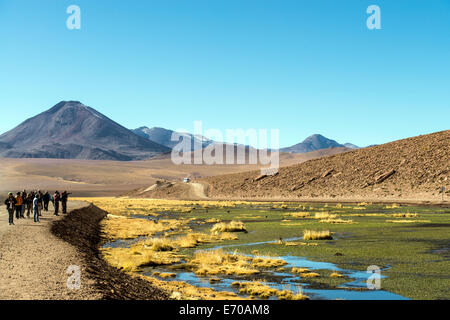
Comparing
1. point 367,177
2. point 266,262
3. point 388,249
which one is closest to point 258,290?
point 266,262

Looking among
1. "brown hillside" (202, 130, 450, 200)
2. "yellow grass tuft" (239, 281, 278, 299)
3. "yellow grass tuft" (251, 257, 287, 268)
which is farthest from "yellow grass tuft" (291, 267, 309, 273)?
"brown hillside" (202, 130, 450, 200)

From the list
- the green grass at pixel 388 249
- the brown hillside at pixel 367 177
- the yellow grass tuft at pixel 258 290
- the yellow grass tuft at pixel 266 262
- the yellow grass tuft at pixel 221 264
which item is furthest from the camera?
the brown hillside at pixel 367 177

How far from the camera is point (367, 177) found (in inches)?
3487

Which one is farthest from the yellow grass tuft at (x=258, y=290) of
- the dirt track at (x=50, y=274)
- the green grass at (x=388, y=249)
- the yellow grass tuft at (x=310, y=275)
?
the dirt track at (x=50, y=274)

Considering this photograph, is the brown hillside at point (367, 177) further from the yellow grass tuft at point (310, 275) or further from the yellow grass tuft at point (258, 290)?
the yellow grass tuft at point (258, 290)

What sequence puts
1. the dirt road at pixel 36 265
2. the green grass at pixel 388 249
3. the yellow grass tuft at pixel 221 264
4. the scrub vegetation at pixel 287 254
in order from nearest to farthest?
the dirt road at pixel 36 265 < the scrub vegetation at pixel 287 254 < the green grass at pixel 388 249 < the yellow grass tuft at pixel 221 264

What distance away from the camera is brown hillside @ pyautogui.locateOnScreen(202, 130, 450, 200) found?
7838cm

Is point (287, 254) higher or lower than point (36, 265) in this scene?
lower

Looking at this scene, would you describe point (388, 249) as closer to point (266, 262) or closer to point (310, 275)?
point (266, 262)

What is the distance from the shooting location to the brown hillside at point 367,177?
7838 centimetres

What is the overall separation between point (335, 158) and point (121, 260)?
8986cm
